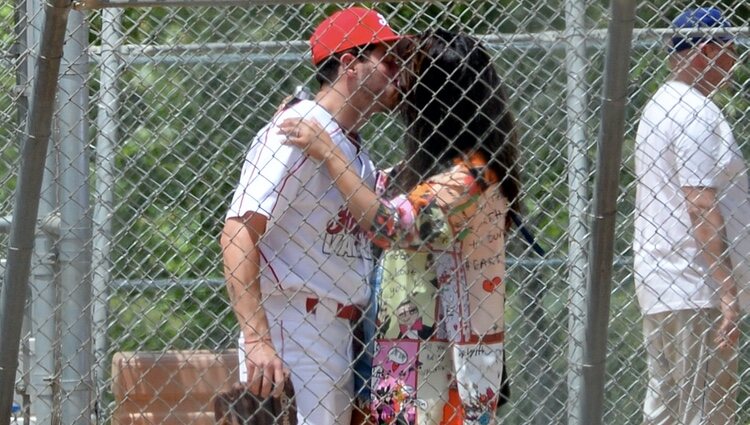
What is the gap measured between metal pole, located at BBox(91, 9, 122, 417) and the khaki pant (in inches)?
70.1

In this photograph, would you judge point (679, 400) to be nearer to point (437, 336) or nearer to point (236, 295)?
point (437, 336)

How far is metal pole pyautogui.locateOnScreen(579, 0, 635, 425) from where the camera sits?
2.39m

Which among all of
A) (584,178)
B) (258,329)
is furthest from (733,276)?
(258,329)

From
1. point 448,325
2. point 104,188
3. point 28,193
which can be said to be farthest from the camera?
point 104,188

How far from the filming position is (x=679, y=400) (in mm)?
3809

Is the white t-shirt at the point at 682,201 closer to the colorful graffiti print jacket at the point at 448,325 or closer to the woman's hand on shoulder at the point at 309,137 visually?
the colorful graffiti print jacket at the point at 448,325

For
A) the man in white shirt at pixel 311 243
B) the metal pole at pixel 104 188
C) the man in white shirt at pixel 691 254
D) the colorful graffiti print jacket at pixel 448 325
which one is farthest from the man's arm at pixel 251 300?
the man in white shirt at pixel 691 254

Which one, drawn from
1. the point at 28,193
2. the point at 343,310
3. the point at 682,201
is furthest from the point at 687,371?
the point at 28,193

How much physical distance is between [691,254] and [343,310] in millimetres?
1453

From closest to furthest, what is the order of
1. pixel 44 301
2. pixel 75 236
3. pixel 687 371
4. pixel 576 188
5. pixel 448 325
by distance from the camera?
pixel 448 325, pixel 75 236, pixel 44 301, pixel 576 188, pixel 687 371

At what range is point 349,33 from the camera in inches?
113

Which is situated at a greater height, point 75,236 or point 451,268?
point 75,236

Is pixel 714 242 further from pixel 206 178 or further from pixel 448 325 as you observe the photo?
pixel 206 178

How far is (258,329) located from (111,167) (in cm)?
92
